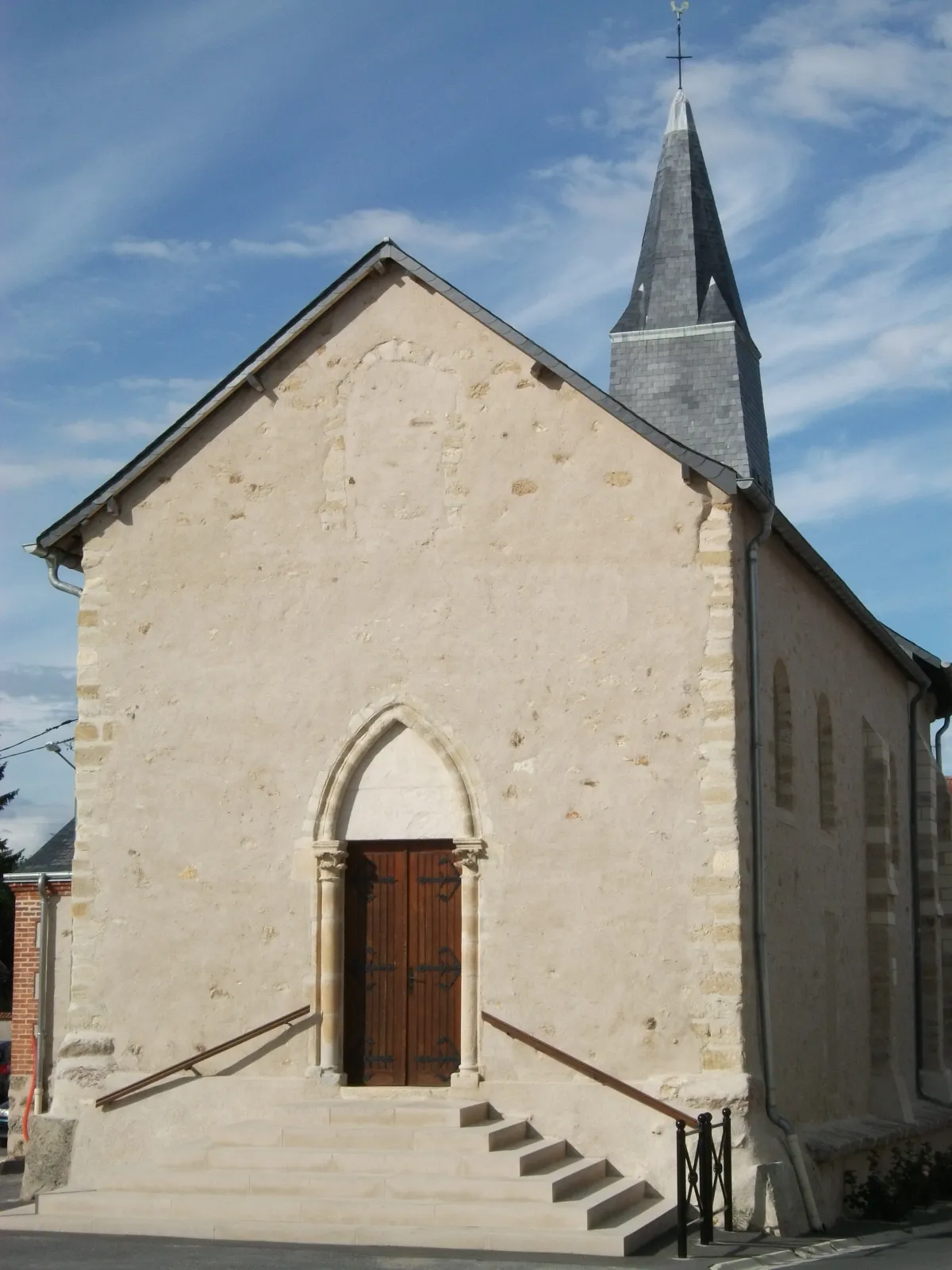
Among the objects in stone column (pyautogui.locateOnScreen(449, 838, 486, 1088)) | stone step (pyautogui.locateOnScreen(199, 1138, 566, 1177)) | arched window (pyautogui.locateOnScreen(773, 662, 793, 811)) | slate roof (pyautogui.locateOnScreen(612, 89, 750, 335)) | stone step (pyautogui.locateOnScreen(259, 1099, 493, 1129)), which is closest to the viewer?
stone step (pyautogui.locateOnScreen(199, 1138, 566, 1177))

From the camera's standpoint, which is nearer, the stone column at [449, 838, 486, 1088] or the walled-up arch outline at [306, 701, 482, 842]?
the stone column at [449, 838, 486, 1088]

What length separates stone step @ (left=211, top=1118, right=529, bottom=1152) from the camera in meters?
12.6

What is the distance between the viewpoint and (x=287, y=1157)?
497 inches

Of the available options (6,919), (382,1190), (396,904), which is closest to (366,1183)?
(382,1190)

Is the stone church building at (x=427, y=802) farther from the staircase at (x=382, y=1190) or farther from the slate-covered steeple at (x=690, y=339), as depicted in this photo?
the slate-covered steeple at (x=690, y=339)

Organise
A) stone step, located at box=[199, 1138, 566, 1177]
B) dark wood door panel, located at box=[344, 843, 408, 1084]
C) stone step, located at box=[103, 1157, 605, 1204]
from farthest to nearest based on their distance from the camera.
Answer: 1. dark wood door panel, located at box=[344, 843, 408, 1084]
2. stone step, located at box=[199, 1138, 566, 1177]
3. stone step, located at box=[103, 1157, 605, 1204]

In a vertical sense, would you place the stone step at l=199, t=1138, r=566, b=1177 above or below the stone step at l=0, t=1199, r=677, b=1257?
above

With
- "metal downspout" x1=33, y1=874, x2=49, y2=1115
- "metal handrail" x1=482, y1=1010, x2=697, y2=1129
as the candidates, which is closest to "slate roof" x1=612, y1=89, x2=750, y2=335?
"metal handrail" x1=482, y1=1010, x2=697, y2=1129

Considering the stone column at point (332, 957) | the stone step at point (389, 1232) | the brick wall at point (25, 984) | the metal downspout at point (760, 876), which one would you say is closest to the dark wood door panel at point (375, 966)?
the stone column at point (332, 957)

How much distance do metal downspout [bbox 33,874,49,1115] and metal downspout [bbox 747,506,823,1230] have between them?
39.1ft

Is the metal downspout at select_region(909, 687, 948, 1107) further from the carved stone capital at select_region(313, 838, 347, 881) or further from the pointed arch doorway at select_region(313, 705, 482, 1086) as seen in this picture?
the carved stone capital at select_region(313, 838, 347, 881)

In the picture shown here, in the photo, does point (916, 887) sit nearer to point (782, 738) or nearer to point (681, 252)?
point (782, 738)

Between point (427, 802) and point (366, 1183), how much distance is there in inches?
132

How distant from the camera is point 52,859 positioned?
2294cm
